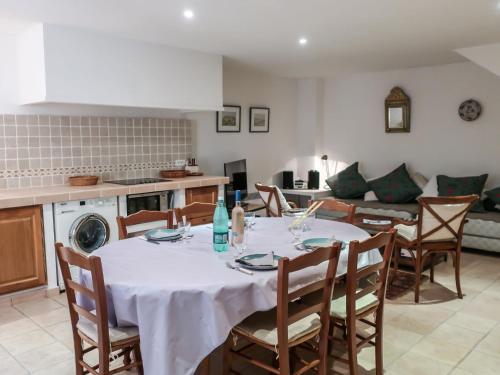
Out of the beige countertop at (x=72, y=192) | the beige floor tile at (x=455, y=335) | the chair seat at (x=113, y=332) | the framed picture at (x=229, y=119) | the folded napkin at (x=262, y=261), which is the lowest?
the beige floor tile at (x=455, y=335)

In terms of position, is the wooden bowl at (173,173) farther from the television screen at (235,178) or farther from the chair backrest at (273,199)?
the chair backrest at (273,199)

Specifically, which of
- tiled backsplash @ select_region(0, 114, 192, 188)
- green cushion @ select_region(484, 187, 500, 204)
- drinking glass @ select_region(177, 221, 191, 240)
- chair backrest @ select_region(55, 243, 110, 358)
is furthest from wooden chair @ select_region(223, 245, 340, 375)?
green cushion @ select_region(484, 187, 500, 204)

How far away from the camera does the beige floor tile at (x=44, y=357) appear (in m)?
2.77

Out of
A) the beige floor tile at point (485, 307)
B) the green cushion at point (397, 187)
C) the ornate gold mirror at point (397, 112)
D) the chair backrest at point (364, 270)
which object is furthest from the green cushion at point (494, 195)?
the chair backrest at point (364, 270)

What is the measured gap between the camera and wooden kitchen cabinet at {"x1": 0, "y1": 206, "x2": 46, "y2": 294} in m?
3.63

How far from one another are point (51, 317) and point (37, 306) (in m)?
0.31

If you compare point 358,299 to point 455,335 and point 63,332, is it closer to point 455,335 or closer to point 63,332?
point 455,335

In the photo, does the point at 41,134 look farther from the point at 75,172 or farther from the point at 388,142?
the point at 388,142

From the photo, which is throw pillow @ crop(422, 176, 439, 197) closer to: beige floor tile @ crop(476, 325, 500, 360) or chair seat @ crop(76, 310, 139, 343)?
beige floor tile @ crop(476, 325, 500, 360)

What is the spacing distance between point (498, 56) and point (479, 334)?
2957mm

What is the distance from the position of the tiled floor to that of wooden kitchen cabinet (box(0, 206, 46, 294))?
0.20 m

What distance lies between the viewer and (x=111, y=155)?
4859mm

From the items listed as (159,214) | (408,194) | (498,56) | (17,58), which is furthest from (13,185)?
(498,56)

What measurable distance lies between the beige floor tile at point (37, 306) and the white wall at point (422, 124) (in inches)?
188
